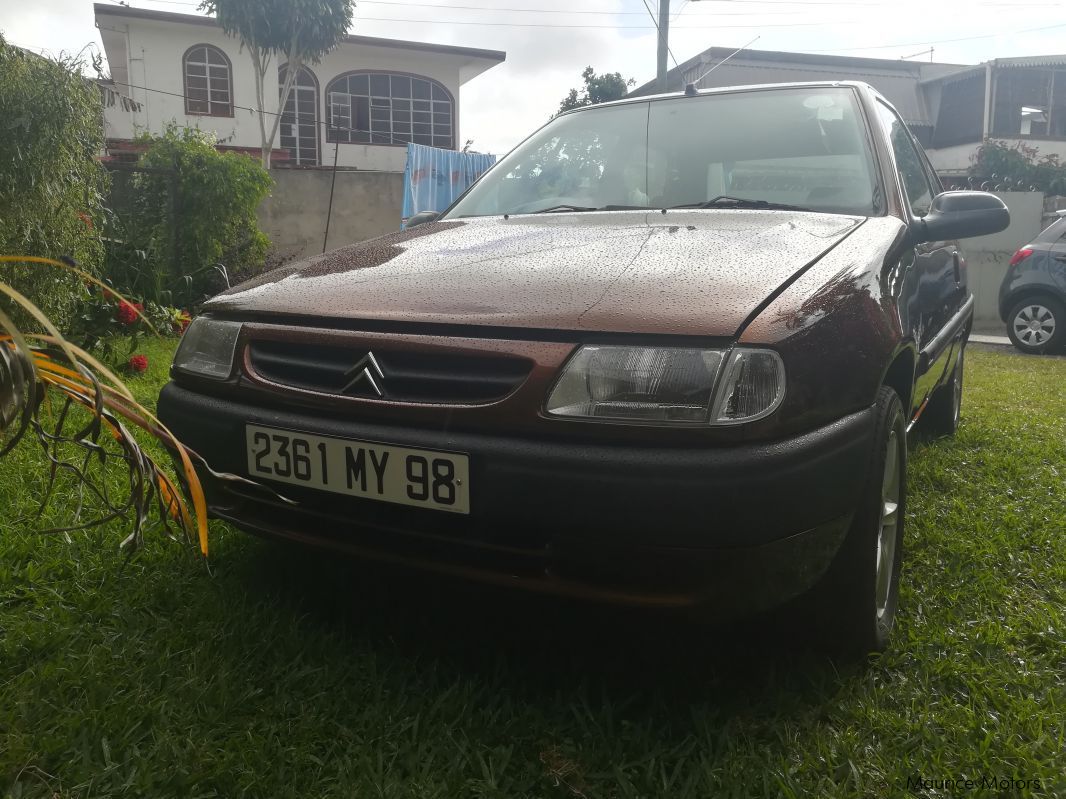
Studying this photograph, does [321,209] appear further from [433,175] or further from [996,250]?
[996,250]

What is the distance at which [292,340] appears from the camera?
188 cm

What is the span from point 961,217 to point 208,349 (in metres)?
2.12

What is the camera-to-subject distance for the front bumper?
1.49 m

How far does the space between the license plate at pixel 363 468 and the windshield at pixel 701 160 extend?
127 cm

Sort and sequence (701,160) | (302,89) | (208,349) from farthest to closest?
(302,89) < (701,160) < (208,349)

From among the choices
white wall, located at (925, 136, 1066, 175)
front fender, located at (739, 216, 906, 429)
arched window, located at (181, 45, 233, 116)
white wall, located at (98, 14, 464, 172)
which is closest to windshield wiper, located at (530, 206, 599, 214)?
front fender, located at (739, 216, 906, 429)

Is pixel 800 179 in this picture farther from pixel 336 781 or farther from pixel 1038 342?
pixel 1038 342

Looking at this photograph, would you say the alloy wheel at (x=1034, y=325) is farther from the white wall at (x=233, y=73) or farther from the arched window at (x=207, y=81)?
the arched window at (x=207, y=81)

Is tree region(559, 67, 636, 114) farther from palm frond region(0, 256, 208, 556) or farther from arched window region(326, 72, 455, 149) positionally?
palm frond region(0, 256, 208, 556)

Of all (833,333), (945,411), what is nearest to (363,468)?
(833,333)

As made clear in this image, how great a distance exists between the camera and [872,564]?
1.80 meters

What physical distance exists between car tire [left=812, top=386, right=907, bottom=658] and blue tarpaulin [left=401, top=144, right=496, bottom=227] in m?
9.72

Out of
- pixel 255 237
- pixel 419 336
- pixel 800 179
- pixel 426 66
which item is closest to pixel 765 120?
pixel 800 179

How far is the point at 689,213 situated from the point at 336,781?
165 centimetres
